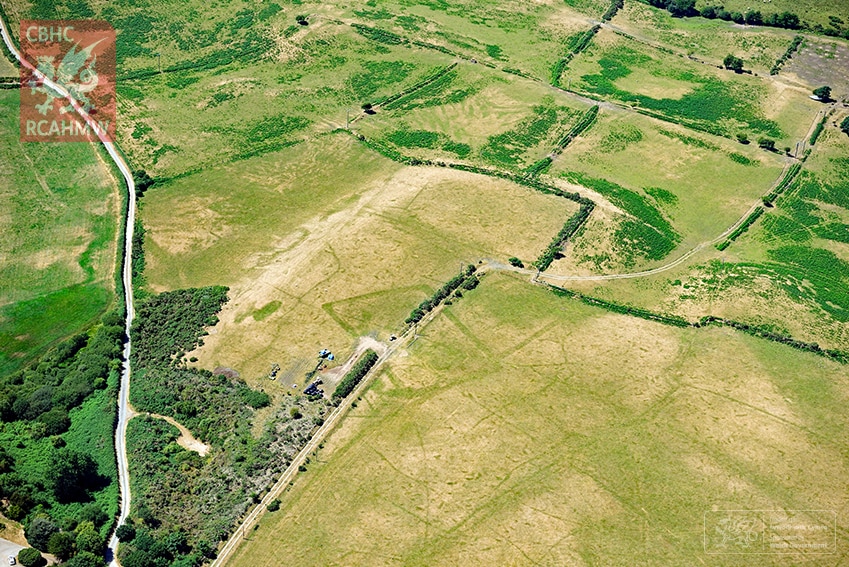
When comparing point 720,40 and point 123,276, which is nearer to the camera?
point 123,276

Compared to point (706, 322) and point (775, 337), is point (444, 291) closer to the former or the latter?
point (706, 322)

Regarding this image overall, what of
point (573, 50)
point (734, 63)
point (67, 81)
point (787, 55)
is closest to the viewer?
point (67, 81)

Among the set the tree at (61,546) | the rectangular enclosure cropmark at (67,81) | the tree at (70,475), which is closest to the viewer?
the tree at (61,546)

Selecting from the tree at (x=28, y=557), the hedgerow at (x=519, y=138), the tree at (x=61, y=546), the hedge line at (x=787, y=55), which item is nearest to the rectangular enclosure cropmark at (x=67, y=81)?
the hedgerow at (x=519, y=138)

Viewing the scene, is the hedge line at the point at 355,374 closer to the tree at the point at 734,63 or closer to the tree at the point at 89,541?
the tree at the point at 89,541

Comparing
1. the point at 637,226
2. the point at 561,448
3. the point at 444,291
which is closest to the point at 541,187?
the point at 637,226

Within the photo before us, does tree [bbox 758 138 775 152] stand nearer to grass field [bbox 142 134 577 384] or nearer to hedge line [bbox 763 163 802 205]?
hedge line [bbox 763 163 802 205]
